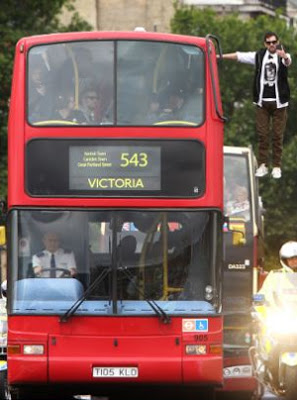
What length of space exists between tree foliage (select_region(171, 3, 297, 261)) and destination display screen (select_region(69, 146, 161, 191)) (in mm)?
38467

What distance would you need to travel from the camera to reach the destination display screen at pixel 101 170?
19.2m

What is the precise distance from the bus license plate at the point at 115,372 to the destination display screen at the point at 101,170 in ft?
6.53

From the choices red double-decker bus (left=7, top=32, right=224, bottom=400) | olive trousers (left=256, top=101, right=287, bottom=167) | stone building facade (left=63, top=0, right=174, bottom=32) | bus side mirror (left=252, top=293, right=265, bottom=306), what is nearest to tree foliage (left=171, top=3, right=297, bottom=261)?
stone building facade (left=63, top=0, right=174, bottom=32)

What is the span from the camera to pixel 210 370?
1922cm

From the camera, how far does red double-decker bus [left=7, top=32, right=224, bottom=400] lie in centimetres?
1916

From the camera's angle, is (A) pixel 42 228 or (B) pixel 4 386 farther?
(B) pixel 4 386

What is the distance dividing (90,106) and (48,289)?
2.16 meters

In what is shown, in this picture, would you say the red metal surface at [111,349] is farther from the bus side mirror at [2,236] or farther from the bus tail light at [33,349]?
the bus side mirror at [2,236]

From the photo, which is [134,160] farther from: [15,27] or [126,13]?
[126,13]

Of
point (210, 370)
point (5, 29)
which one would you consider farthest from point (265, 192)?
point (210, 370)

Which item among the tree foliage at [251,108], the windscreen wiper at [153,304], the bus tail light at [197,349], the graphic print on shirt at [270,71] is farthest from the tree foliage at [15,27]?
the bus tail light at [197,349]

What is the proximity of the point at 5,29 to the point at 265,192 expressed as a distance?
11596mm

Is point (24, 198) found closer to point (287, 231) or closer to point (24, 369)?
point (24, 369)

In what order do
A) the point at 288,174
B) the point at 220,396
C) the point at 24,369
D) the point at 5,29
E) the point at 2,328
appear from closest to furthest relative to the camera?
the point at 24,369, the point at 2,328, the point at 220,396, the point at 5,29, the point at 288,174
